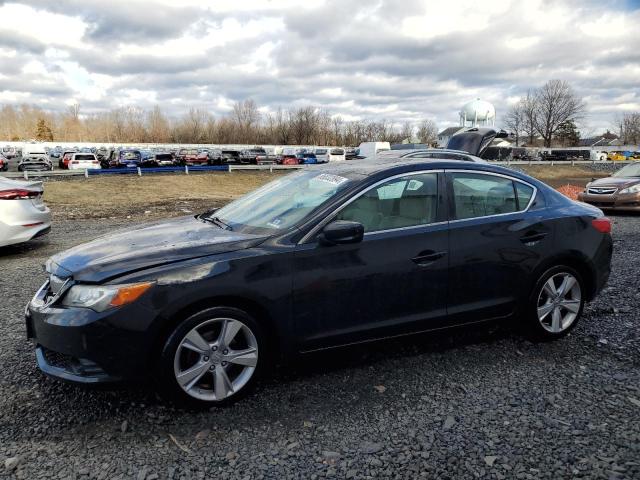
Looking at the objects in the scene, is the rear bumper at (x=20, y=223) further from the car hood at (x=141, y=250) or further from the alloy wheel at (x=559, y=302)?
the alloy wheel at (x=559, y=302)

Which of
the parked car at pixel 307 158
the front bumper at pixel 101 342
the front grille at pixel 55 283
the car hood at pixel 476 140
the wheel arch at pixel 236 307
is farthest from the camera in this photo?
the parked car at pixel 307 158

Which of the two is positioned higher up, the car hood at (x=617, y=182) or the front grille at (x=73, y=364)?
the car hood at (x=617, y=182)

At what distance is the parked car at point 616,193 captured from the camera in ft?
39.9

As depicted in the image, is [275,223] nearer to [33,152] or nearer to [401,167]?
[401,167]

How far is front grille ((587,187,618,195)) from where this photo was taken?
12501mm

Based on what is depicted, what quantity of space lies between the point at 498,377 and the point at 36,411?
10.2 feet

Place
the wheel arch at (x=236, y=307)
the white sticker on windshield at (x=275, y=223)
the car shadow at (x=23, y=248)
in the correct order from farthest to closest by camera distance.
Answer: the car shadow at (x=23, y=248) → the white sticker on windshield at (x=275, y=223) → the wheel arch at (x=236, y=307)

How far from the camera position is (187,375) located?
117 inches

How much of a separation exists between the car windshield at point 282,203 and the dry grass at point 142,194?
34.2ft

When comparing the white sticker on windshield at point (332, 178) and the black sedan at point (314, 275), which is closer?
the black sedan at point (314, 275)

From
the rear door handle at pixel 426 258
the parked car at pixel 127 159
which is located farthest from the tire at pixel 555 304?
the parked car at pixel 127 159

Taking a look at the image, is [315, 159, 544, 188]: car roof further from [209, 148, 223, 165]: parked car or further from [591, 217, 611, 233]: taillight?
[209, 148, 223, 165]: parked car

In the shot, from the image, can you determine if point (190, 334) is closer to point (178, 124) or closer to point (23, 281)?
point (23, 281)

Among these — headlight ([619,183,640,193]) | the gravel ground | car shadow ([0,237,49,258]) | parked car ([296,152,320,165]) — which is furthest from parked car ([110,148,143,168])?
the gravel ground
